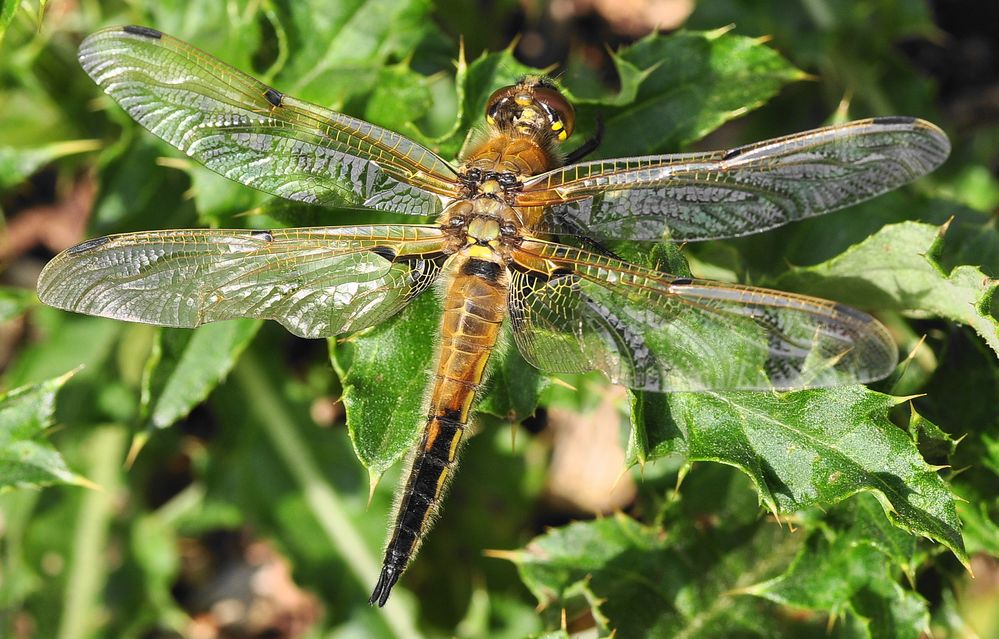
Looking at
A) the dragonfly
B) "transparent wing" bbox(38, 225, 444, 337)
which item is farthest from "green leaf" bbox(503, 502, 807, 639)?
"transparent wing" bbox(38, 225, 444, 337)

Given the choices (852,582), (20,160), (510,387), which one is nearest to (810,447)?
(852,582)

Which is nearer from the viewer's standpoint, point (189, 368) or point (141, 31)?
point (141, 31)

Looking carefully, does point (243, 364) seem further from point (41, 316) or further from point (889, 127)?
point (889, 127)

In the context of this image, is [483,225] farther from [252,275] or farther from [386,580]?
[386,580]

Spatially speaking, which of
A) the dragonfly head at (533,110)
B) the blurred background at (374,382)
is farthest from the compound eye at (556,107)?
the blurred background at (374,382)

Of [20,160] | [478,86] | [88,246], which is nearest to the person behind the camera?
[88,246]
